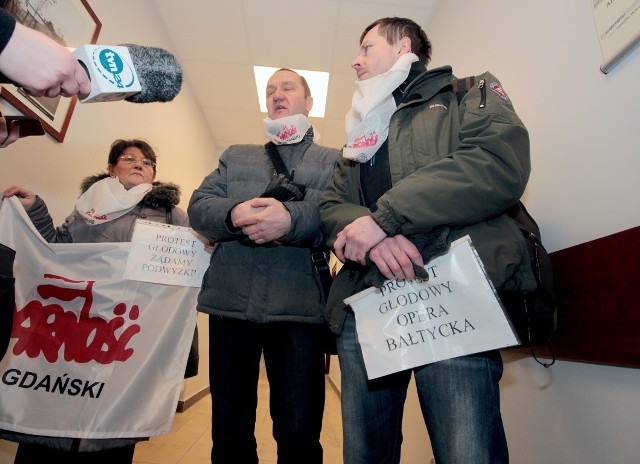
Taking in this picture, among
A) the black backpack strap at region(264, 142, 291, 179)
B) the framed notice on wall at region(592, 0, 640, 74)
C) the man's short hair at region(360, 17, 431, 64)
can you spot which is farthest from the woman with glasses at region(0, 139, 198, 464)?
the framed notice on wall at region(592, 0, 640, 74)

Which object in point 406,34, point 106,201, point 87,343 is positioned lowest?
point 87,343

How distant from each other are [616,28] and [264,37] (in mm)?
2302

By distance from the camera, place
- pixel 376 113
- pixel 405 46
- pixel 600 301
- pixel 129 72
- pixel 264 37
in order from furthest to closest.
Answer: pixel 264 37 → pixel 405 46 → pixel 376 113 → pixel 600 301 → pixel 129 72

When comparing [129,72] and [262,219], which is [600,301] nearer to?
[262,219]

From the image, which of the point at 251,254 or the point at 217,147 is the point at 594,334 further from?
the point at 217,147

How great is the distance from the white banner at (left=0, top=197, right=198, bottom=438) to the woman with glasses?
5 cm

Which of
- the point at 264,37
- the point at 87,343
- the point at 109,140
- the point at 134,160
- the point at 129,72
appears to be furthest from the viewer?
the point at 264,37

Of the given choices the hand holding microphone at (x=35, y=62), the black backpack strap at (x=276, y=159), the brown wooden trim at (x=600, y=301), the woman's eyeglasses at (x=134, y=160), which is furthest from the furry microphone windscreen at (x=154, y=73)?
the woman's eyeglasses at (x=134, y=160)

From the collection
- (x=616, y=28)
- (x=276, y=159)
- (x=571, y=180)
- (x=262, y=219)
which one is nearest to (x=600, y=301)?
(x=571, y=180)

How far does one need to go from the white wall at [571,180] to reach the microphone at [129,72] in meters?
0.94

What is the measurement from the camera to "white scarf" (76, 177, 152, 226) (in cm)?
140

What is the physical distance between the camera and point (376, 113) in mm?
893

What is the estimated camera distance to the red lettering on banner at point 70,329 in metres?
1.15

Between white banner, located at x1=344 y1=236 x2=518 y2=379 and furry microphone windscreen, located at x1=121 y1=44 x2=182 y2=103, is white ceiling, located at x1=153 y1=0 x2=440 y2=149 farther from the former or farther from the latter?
white banner, located at x1=344 y1=236 x2=518 y2=379
